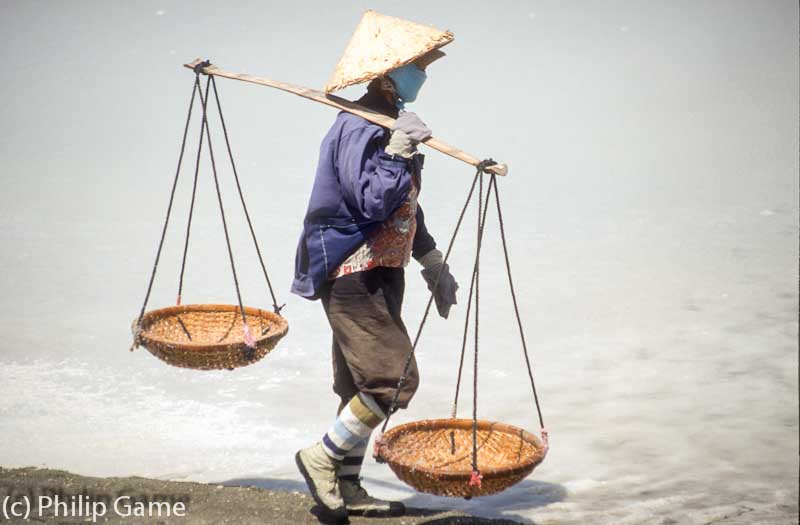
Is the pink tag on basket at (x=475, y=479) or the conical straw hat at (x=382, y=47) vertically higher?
the conical straw hat at (x=382, y=47)

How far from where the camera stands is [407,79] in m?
3.11

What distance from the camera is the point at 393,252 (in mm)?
3176

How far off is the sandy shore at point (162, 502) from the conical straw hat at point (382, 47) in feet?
5.16

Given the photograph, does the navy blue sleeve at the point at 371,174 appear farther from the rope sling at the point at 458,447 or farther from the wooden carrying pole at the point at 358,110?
the rope sling at the point at 458,447

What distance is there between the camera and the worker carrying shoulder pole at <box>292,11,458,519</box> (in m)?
2.97

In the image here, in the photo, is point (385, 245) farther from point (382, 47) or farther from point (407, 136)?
point (382, 47)

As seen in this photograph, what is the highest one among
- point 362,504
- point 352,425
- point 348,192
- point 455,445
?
point 348,192

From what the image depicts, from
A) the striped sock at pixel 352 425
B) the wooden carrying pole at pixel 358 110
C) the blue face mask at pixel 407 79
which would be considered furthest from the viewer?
the striped sock at pixel 352 425

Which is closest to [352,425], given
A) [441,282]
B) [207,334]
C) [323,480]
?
[323,480]

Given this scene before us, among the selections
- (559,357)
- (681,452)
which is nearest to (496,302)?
(559,357)

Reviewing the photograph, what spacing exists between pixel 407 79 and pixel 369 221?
0.48 metres

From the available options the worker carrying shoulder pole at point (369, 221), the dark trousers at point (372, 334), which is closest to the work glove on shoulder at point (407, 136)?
the worker carrying shoulder pole at point (369, 221)

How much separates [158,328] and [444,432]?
1229 millimetres

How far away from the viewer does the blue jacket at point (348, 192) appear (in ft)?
9.66
